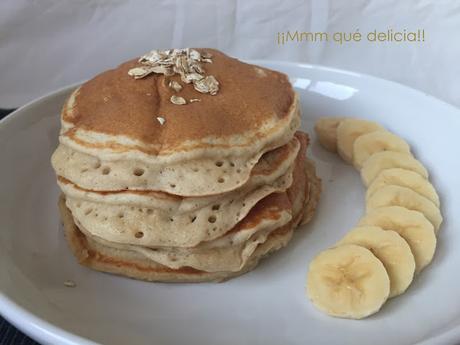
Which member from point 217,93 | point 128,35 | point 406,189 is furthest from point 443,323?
point 128,35

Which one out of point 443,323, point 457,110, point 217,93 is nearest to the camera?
point 443,323

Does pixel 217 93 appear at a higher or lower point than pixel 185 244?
higher

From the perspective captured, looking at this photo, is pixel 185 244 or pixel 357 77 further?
pixel 357 77

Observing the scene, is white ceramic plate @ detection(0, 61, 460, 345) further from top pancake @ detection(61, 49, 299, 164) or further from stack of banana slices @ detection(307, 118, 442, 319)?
top pancake @ detection(61, 49, 299, 164)

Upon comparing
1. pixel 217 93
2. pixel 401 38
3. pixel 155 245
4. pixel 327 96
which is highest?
pixel 217 93

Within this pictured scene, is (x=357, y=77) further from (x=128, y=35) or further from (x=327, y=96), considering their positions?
(x=128, y=35)

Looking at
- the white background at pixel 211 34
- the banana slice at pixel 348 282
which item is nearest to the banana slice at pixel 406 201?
the banana slice at pixel 348 282

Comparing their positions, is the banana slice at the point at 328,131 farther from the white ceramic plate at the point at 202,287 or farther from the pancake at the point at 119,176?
the pancake at the point at 119,176

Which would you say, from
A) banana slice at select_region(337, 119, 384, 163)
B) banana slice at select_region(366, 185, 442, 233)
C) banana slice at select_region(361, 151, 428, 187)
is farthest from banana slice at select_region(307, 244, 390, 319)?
banana slice at select_region(337, 119, 384, 163)

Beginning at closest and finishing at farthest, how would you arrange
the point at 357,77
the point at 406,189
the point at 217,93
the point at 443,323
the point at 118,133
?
1. the point at 443,323
2. the point at 118,133
3. the point at 217,93
4. the point at 406,189
5. the point at 357,77
